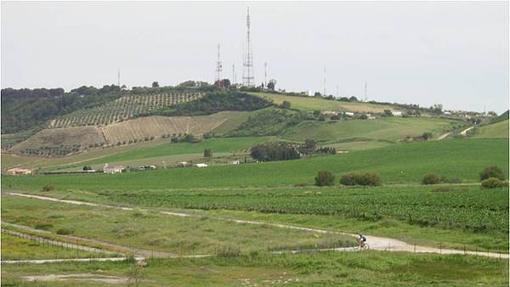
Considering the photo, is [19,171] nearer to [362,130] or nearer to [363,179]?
[362,130]

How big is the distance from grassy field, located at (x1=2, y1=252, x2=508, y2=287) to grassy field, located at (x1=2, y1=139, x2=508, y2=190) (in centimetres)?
6495

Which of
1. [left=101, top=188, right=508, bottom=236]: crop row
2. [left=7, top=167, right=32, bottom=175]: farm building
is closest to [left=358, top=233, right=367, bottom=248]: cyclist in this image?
[left=101, top=188, right=508, bottom=236]: crop row

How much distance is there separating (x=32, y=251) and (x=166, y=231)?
14.1m

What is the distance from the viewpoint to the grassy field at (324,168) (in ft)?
392

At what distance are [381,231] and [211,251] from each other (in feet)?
51.6

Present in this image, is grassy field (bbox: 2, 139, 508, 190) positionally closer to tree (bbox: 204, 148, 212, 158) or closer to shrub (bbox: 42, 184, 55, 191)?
shrub (bbox: 42, 184, 55, 191)

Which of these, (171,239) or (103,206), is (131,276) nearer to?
(171,239)

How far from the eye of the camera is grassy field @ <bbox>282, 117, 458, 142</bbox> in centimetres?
17441

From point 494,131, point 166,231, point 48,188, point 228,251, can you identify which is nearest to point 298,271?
point 228,251

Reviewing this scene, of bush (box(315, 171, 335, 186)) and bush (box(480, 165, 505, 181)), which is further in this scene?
bush (box(315, 171, 335, 186))

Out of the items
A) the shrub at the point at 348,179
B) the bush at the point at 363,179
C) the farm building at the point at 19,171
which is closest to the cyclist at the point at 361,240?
the bush at the point at 363,179

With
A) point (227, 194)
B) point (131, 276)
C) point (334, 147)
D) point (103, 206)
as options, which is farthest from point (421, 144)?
Result: point (131, 276)

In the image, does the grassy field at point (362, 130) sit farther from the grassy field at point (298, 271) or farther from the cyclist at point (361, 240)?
the grassy field at point (298, 271)

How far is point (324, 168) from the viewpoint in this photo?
12938 cm
